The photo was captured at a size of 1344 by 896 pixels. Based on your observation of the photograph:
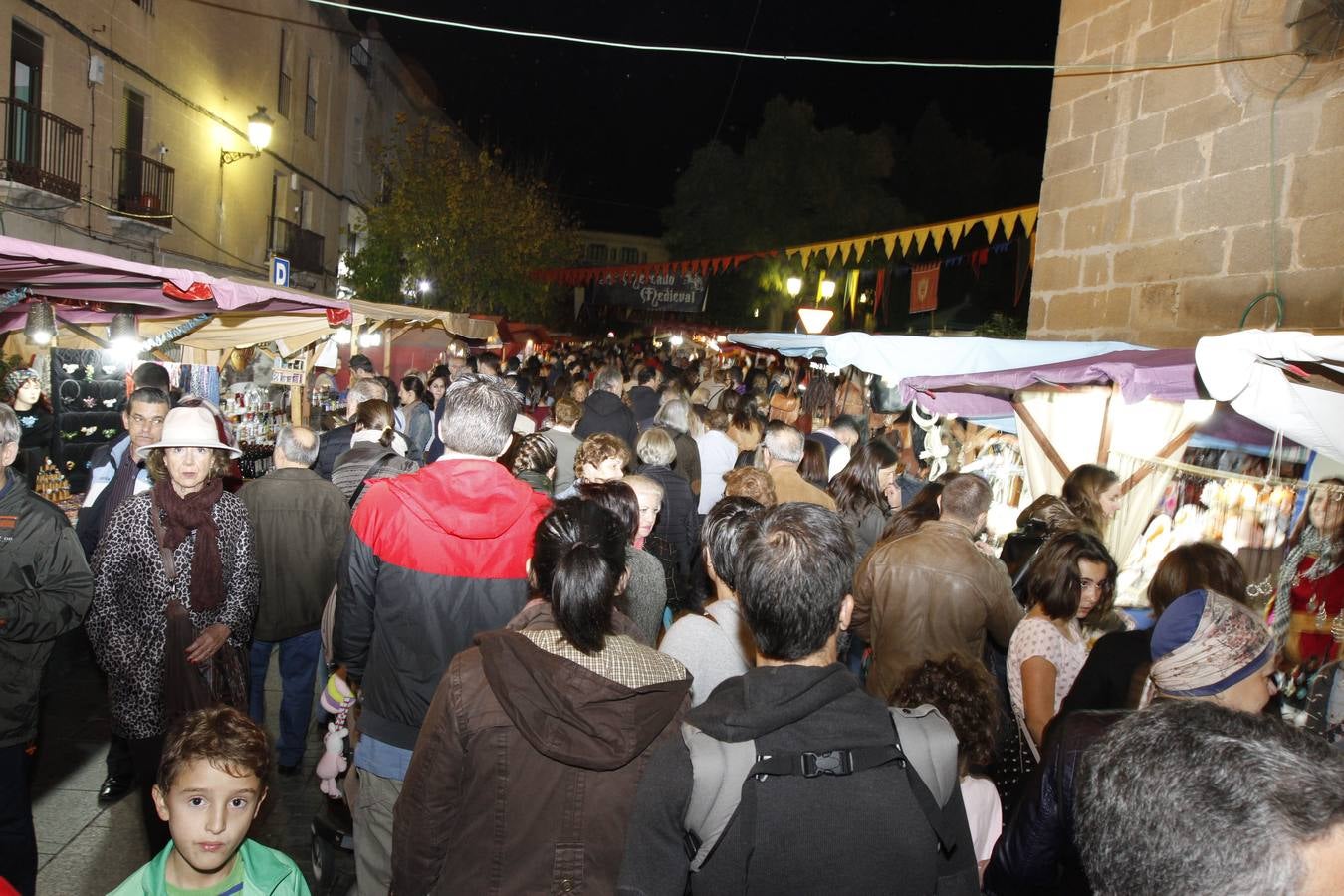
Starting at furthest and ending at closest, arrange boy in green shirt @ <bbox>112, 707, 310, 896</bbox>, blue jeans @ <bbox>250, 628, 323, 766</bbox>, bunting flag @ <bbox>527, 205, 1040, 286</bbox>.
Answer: bunting flag @ <bbox>527, 205, 1040, 286</bbox>, blue jeans @ <bbox>250, 628, 323, 766</bbox>, boy in green shirt @ <bbox>112, 707, 310, 896</bbox>

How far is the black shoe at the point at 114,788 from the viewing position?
14.5 ft

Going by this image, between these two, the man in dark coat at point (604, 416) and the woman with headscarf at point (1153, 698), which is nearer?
the woman with headscarf at point (1153, 698)

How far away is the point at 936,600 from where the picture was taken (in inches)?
157

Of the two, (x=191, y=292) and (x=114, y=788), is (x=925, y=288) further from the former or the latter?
(x=114, y=788)

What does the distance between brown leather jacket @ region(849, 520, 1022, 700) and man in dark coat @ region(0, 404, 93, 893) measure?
3.19 meters

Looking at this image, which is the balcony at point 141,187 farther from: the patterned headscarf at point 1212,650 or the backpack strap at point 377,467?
the patterned headscarf at point 1212,650

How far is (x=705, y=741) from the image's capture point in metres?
1.74

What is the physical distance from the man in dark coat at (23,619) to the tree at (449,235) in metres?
24.6

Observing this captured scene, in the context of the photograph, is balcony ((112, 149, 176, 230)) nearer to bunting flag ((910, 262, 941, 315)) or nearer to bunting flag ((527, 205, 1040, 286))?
bunting flag ((527, 205, 1040, 286))

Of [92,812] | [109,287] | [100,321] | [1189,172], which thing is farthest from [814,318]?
[92,812]


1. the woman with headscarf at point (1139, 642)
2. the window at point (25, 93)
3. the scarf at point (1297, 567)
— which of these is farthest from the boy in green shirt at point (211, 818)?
the window at point (25, 93)

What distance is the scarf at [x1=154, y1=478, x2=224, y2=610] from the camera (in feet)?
12.1

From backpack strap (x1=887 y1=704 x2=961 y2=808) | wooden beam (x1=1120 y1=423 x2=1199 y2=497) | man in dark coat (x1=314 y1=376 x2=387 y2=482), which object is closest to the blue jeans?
man in dark coat (x1=314 y1=376 x2=387 y2=482)

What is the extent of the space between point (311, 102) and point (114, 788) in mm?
24451
